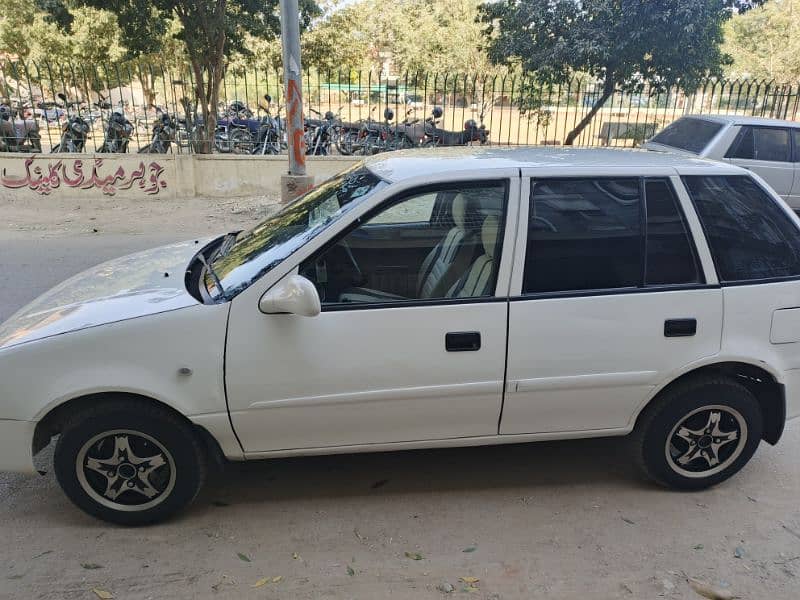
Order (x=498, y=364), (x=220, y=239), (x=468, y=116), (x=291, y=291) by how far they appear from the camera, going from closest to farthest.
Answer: (x=291, y=291)
(x=498, y=364)
(x=220, y=239)
(x=468, y=116)

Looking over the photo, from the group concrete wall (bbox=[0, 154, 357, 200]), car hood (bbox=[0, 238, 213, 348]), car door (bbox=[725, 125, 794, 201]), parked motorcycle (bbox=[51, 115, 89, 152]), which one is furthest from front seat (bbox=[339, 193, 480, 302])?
parked motorcycle (bbox=[51, 115, 89, 152])

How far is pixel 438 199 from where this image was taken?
9.50ft

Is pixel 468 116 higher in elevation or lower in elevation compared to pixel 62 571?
higher

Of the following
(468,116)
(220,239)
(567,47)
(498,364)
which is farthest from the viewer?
(468,116)

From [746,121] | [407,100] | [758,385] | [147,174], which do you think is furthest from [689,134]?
[147,174]

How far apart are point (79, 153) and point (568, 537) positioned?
11678 millimetres

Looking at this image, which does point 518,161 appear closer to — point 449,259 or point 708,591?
point 449,259

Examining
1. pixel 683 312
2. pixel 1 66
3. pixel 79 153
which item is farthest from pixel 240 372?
pixel 1 66

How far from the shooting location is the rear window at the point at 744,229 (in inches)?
115

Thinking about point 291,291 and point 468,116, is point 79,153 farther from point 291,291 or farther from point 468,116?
point 291,291

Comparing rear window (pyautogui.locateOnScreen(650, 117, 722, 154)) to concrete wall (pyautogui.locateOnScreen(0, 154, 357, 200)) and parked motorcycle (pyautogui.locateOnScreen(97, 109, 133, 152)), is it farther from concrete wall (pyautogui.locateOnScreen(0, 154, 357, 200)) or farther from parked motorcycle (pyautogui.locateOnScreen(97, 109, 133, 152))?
parked motorcycle (pyautogui.locateOnScreen(97, 109, 133, 152))

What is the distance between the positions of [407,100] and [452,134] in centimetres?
119

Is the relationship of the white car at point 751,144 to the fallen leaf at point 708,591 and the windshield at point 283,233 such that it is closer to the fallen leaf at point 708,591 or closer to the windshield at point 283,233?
the windshield at point 283,233

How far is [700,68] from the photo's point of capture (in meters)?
12.2
